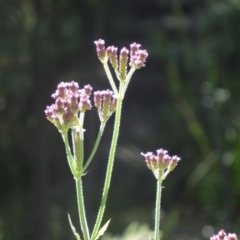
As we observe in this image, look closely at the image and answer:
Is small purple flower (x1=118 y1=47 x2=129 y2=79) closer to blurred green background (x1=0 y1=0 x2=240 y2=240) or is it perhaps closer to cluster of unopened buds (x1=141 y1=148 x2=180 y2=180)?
cluster of unopened buds (x1=141 y1=148 x2=180 y2=180)

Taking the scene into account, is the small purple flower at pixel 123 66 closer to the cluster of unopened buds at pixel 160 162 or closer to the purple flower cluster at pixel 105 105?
the purple flower cluster at pixel 105 105

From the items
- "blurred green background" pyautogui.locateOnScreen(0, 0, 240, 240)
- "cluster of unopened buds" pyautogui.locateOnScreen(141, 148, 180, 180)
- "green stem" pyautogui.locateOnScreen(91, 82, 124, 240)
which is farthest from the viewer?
"blurred green background" pyautogui.locateOnScreen(0, 0, 240, 240)

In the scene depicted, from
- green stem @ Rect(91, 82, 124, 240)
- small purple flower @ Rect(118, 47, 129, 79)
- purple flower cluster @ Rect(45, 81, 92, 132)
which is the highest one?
small purple flower @ Rect(118, 47, 129, 79)

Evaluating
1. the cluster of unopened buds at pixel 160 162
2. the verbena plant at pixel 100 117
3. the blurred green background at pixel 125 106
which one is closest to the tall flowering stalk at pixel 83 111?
the verbena plant at pixel 100 117

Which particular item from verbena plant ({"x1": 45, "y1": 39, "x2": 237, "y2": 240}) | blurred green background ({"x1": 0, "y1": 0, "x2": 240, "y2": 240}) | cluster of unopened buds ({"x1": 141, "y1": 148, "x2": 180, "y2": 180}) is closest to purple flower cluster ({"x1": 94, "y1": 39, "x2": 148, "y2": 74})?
verbena plant ({"x1": 45, "y1": 39, "x2": 237, "y2": 240})

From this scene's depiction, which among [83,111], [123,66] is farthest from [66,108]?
[123,66]

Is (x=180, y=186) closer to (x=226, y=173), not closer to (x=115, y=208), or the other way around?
(x=115, y=208)

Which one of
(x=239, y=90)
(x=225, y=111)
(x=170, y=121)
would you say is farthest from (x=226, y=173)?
(x=170, y=121)
